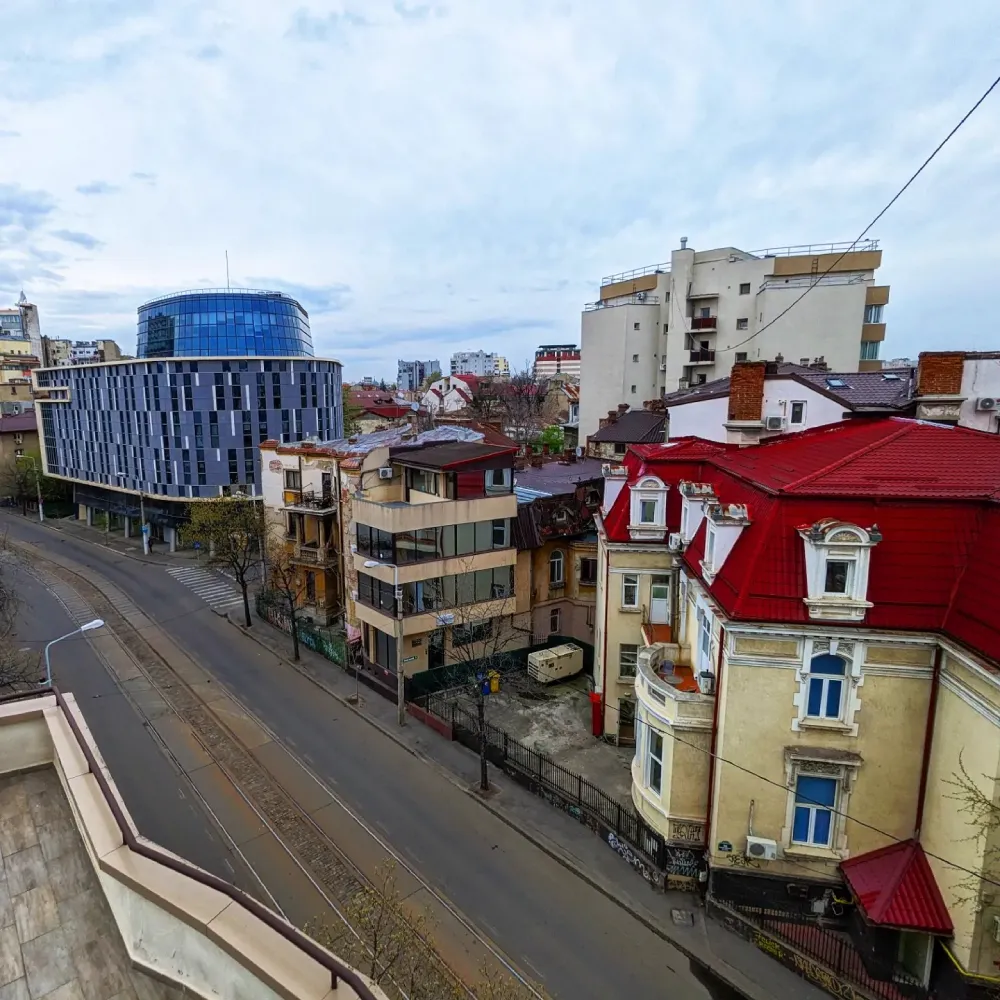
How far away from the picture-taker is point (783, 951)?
16219mm

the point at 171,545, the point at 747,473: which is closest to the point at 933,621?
the point at 747,473

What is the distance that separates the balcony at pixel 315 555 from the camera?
124 ft

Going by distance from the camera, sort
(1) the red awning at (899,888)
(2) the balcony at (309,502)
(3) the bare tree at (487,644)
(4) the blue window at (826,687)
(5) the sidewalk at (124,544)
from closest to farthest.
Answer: (1) the red awning at (899,888) → (4) the blue window at (826,687) → (3) the bare tree at (487,644) → (2) the balcony at (309,502) → (5) the sidewalk at (124,544)

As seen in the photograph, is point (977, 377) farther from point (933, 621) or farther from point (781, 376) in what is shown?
point (933, 621)

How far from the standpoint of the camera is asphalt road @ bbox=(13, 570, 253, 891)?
66.3 ft

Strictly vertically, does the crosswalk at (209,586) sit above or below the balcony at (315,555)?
below

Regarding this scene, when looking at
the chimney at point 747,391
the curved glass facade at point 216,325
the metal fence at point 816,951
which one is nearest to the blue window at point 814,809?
the metal fence at point 816,951

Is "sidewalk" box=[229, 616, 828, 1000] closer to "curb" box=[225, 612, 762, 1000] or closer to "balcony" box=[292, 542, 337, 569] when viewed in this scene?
"curb" box=[225, 612, 762, 1000]

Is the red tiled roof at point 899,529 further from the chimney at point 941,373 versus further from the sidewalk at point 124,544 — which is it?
the sidewalk at point 124,544

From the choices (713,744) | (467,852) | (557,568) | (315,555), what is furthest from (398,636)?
(713,744)

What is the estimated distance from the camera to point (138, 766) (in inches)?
964

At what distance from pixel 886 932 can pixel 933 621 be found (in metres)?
8.02

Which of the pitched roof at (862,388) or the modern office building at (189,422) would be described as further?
the modern office building at (189,422)

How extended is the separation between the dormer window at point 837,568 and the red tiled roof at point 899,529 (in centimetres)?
33
